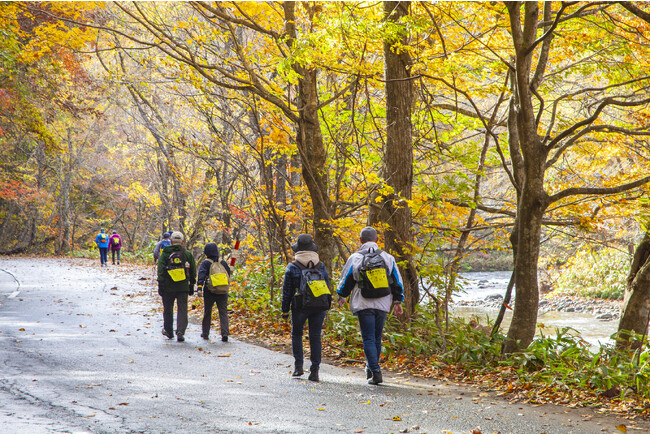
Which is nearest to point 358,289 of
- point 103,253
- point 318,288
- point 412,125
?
point 318,288

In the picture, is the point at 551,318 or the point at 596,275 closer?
the point at 551,318

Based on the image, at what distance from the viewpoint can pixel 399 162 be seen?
9.34m

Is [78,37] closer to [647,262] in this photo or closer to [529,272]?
[529,272]

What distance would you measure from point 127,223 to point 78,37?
3025 centimetres

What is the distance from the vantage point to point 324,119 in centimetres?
1098

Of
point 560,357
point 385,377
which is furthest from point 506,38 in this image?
point 385,377

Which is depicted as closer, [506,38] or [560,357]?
[560,357]

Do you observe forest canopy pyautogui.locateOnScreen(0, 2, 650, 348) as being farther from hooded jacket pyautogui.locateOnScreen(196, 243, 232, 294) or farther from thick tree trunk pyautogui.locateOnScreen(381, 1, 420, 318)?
hooded jacket pyautogui.locateOnScreen(196, 243, 232, 294)

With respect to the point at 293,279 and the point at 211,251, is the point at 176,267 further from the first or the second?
the point at 293,279

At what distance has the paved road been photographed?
4.77 metres

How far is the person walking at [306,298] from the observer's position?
6734 mm

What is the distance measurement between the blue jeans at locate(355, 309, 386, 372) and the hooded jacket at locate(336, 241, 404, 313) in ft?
0.27

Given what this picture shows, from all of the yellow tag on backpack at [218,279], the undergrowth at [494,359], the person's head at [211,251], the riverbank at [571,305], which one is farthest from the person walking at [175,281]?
the riverbank at [571,305]

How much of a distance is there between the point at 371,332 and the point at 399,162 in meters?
3.74
